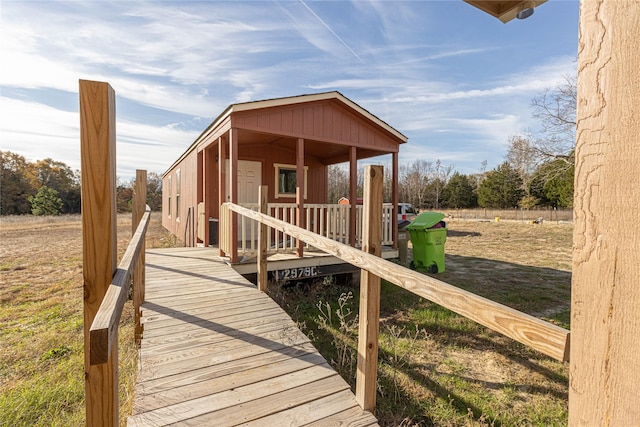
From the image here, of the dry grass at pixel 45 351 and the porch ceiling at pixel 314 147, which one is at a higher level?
the porch ceiling at pixel 314 147

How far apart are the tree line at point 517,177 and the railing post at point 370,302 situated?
8490 mm

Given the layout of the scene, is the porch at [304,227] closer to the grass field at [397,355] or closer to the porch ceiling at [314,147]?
the grass field at [397,355]

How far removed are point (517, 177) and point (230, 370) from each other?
38077mm

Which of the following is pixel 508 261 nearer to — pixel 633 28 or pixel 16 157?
pixel 633 28

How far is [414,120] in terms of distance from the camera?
4362cm

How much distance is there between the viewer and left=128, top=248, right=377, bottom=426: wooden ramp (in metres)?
1.88

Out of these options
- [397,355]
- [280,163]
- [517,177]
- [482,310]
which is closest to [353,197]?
[280,163]

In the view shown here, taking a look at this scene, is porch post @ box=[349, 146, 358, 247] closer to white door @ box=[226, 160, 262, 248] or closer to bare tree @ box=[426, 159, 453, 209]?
white door @ box=[226, 160, 262, 248]

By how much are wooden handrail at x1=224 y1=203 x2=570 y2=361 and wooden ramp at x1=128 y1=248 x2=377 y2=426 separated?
965 millimetres

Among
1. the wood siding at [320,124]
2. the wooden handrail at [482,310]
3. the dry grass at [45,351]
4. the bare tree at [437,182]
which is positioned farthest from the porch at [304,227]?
the bare tree at [437,182]

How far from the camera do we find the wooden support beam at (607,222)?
0.63 meters

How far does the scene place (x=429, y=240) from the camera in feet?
26.7

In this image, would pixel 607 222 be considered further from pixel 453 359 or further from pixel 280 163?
pixel 280 163

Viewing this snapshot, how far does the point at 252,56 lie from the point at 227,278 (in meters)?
7.07
